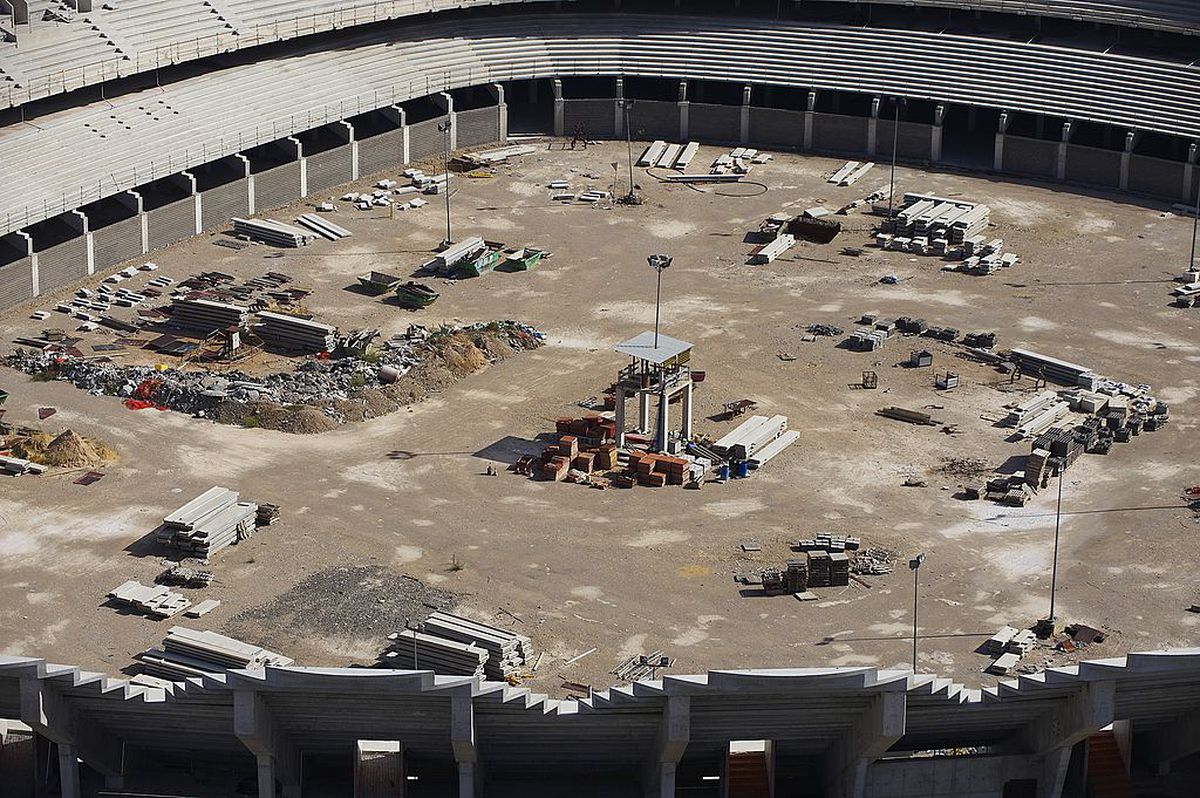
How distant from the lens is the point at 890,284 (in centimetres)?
9169

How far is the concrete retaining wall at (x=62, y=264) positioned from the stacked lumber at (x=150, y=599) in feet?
91.8

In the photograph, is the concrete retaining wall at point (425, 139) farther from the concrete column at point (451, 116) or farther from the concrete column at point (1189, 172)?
the concrete column at point (1189, 172)

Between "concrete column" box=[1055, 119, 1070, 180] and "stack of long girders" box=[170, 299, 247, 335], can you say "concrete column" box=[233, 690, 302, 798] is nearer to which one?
"stack of long girders" box=[170, 299, 247, 335]

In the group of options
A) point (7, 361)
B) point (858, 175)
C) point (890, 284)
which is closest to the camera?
point (7, 361)

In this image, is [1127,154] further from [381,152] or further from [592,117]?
[381,152]

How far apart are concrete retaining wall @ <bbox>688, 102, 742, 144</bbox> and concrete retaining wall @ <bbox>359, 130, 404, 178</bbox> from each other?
15853mm

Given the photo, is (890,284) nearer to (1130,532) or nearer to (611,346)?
(611,346)

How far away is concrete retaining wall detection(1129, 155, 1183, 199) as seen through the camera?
338ft

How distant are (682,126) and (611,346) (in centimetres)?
3243

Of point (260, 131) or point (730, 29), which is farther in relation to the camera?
point (730, 29)

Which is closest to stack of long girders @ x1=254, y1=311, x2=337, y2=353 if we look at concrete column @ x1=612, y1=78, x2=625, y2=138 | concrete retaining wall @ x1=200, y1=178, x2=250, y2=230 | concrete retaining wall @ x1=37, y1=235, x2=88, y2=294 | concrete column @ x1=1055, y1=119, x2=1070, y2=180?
concrete retaining wall @ x1=37, y1=235, x2=88, y2=294

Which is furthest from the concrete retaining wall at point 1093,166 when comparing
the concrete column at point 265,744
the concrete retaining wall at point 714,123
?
the concrete column at point 265,744

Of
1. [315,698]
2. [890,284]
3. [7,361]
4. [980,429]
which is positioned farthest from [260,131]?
[315,698]

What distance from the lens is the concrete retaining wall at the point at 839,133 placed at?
11088cm
